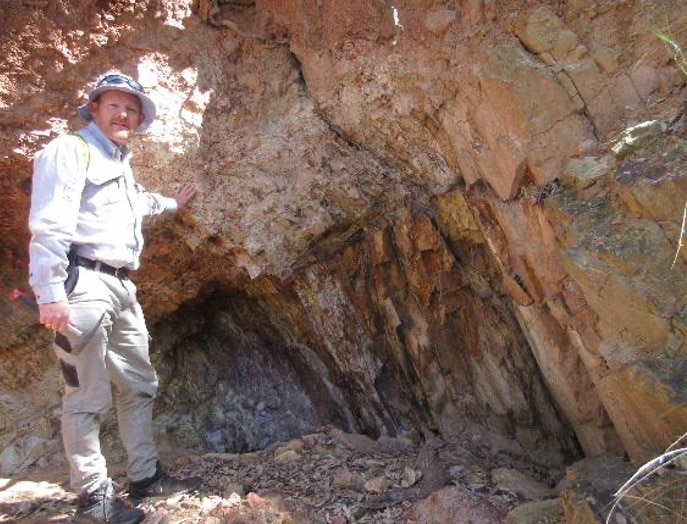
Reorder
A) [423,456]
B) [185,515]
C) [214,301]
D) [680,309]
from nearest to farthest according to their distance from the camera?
[680,309] < [185,515] < [423,456] < [214,301]

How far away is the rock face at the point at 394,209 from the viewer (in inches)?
113

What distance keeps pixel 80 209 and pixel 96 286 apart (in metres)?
0.37

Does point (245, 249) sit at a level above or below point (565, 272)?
above

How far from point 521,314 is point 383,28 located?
1.93 meters

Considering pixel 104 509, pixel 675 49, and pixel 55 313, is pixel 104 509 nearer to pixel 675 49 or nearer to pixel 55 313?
pixel 55 313

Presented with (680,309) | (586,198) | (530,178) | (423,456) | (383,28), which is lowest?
(423,456)

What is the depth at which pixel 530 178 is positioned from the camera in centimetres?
323

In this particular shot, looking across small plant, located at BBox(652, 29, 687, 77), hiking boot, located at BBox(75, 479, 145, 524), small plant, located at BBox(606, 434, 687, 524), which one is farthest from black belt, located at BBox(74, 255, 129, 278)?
small plant, located at BBox(652, 29, 687, 77)

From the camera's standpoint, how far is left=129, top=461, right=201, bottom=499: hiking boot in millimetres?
3078

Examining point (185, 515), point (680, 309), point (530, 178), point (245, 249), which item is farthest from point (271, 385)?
point (680, 309)

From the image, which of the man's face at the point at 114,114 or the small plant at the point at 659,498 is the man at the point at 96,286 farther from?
the small plant at the point at 659,498

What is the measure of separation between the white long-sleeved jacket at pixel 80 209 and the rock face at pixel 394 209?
61 centimetres

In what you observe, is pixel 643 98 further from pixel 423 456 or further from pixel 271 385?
pixel 271 385

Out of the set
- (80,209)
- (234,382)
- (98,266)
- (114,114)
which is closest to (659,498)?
(98,266)
